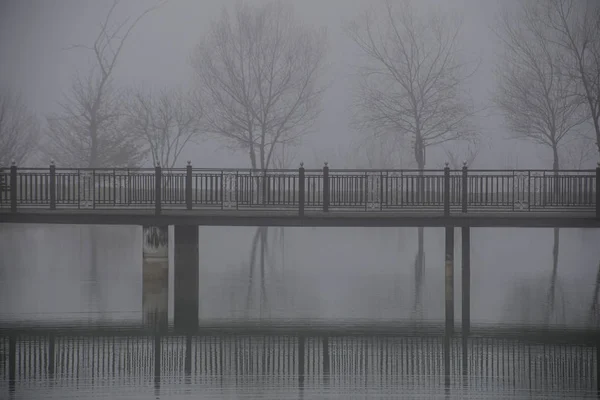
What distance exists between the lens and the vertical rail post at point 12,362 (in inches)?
607

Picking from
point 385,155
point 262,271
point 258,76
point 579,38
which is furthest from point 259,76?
point 385,155

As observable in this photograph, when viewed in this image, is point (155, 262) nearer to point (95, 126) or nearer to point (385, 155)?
point (95, 126)

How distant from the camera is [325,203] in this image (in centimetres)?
2645

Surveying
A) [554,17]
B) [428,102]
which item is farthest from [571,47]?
[428,102]

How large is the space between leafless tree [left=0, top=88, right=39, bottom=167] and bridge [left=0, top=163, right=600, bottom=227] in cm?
3425

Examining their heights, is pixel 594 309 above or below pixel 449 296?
below

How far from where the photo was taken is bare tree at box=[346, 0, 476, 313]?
170 ft

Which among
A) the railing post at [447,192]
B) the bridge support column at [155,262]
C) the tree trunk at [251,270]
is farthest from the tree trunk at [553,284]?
the bridge support column at [155,262]

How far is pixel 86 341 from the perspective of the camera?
19766 mm

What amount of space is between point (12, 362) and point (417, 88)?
3988 cm

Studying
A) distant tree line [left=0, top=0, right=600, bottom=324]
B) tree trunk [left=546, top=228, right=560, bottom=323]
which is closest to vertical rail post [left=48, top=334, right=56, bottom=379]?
tree trunk [left=546, top=228, right=560, bottom=323]

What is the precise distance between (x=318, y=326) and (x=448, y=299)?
588 cm

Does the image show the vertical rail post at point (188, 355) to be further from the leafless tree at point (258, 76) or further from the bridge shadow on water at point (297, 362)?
the leafless tree at point (258, 76)

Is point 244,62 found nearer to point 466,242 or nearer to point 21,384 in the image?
point 466,242
